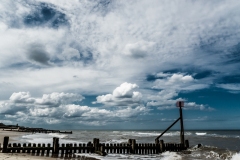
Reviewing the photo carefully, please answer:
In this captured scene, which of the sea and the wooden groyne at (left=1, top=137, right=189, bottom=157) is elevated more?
the wooden groyne at (left=1, top=137, right=189, bottom=157)

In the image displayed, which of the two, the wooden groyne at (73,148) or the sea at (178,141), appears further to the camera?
the sea at (178,141)

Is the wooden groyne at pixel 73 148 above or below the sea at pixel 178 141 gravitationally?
above

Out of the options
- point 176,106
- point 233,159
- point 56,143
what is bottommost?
point 233,159

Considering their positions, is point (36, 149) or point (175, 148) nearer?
point (36, 149)

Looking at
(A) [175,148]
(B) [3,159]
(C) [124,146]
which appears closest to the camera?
(B) [3,159]

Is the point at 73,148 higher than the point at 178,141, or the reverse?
the point at 73,148

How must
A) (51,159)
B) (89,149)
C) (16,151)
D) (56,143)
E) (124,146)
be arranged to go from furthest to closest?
(124,146), (89,149), (56,143), (16,151), (51,159)

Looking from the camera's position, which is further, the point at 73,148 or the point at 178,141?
the point at 178,141

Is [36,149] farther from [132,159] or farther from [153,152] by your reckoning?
[153,152]

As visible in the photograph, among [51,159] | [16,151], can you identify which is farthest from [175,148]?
[16,151]

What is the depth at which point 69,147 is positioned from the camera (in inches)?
677

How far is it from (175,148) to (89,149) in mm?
8954

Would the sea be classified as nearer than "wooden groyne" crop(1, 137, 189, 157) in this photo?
No

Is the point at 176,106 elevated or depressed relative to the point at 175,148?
elevated
